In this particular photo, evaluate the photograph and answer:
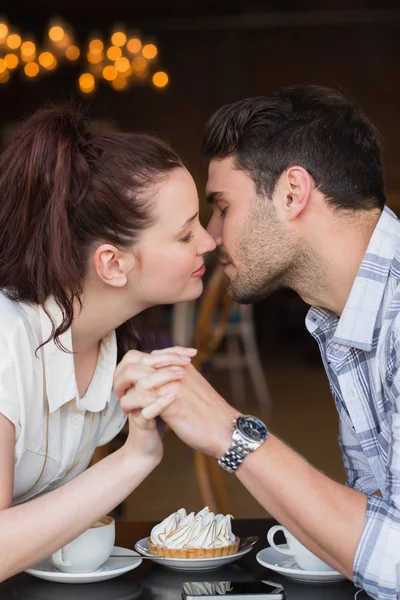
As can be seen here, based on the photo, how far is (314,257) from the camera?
1.57m

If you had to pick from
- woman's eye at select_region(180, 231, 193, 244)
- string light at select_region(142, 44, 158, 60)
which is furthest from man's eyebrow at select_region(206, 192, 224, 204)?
string light at select_region(142, 44, 158, 60)

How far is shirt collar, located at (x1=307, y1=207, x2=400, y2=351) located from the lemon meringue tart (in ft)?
1.15

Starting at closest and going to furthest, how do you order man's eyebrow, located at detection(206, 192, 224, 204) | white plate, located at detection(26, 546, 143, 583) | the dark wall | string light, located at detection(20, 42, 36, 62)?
1. white plate, located at detection(26, 546, 143, 583)
2. man's eyebrow, located at detection(206, 192, 224, 204)
3. string light, located at detection(20, 42, 36, 62)
4. the dark wall

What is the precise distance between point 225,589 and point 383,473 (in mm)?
453

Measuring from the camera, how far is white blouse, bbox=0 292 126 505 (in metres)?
1.31

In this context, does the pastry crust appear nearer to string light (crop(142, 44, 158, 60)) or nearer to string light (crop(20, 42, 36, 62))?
string light (crop(142, 44, 158, 60))

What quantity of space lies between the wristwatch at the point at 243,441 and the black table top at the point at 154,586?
0.17 meters

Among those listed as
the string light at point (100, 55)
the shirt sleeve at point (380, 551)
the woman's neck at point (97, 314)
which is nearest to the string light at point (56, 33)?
the string light at point (100, 55)

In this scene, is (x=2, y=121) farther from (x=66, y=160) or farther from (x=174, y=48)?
(x=66, y=160)

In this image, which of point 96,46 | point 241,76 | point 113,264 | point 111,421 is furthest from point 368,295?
point 241,76

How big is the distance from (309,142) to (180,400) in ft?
2.05

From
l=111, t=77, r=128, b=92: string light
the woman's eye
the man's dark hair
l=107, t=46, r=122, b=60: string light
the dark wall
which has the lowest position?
the woman's eye

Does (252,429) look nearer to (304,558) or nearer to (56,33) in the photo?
(304,558)

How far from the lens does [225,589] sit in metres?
1.09
